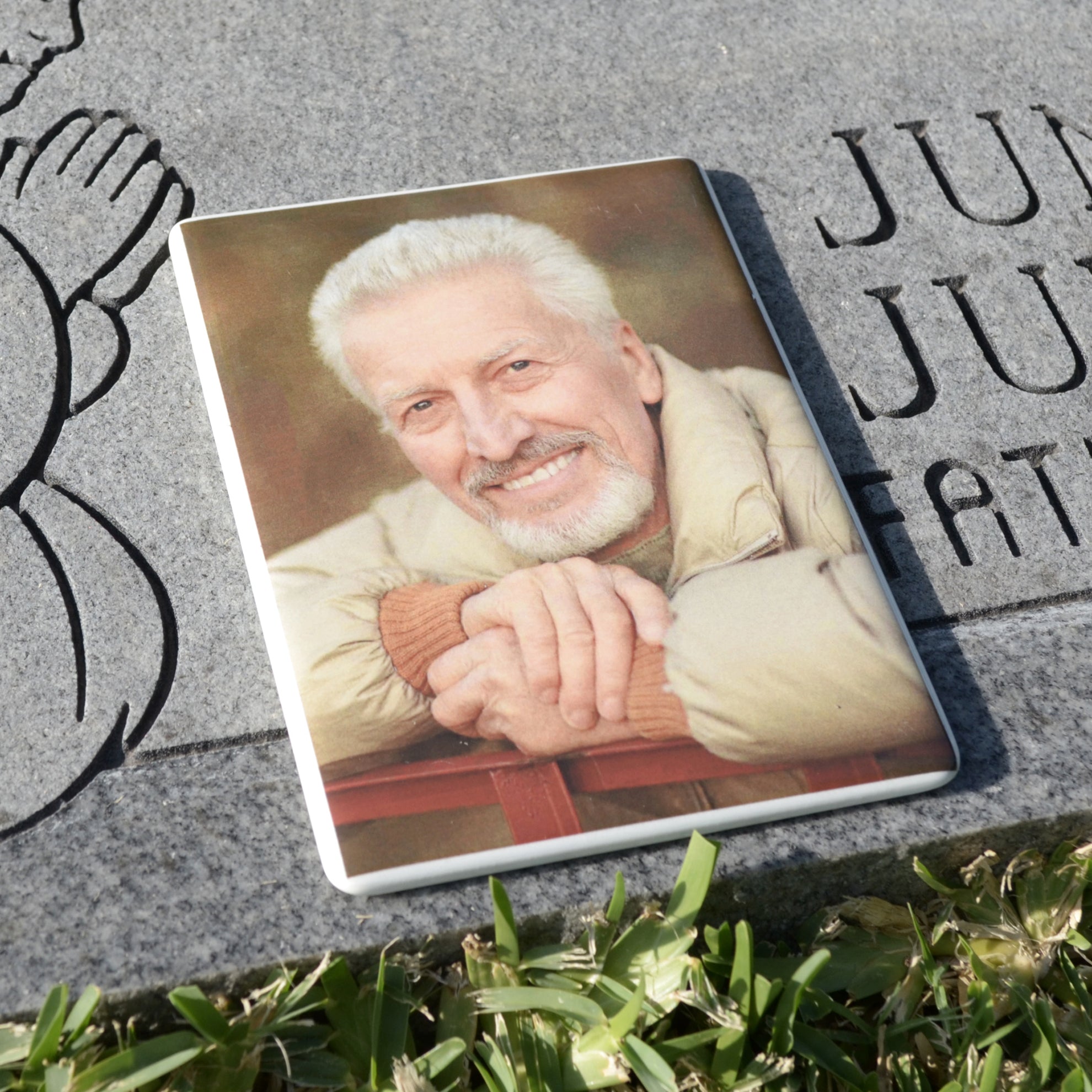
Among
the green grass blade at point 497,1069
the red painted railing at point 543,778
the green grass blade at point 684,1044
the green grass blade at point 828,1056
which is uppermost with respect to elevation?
the red painted railing at point 543,778

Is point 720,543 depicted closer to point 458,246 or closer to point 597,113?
point 458,246

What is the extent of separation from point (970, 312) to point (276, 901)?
120 centimetres

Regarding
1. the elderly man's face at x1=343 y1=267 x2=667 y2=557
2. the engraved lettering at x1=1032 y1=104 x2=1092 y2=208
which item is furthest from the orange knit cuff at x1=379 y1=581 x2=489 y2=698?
the engraved lettering at x1=1032 y1=104 x2=1092 y2=208

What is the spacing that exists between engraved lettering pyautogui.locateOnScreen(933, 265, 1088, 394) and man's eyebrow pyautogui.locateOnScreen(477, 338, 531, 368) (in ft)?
2.11

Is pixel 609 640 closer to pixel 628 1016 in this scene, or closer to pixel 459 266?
pixel 628 1016

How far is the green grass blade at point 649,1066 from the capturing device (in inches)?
39.4

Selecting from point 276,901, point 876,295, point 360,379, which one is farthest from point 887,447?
point 276,901

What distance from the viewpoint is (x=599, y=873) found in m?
1.08

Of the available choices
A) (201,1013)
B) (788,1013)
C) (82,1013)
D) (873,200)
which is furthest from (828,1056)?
(873,200)

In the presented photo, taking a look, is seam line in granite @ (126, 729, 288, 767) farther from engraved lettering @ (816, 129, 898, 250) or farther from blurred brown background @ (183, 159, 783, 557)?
Result: engraved lettering @ (816, 129, 898, 250)

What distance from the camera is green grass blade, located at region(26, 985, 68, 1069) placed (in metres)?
0.93

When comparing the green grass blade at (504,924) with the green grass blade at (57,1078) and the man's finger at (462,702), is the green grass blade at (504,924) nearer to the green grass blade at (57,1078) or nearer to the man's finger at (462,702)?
the man's finger at (462,702)

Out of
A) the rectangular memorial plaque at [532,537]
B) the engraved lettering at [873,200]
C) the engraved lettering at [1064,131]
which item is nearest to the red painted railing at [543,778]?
the rectangular memorial plaque at [532,537]

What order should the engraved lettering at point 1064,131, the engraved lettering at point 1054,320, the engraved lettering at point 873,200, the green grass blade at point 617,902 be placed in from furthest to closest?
the engraved lettering at point 1064,131 < the engraved lettering at point 873,200 < the engraved lettering at point 1054,320 < the green grass blade at point 617,902
